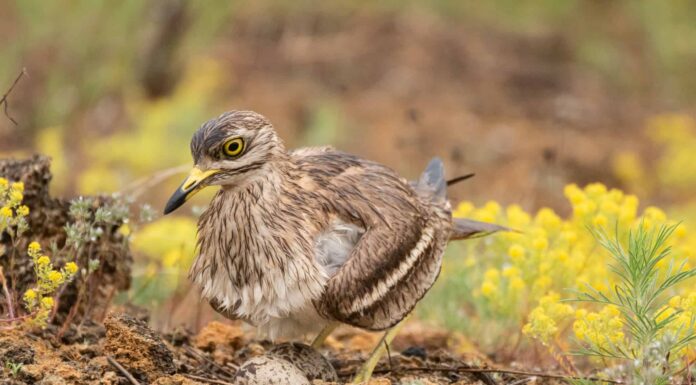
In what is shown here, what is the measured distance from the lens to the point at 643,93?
1420 centimetres

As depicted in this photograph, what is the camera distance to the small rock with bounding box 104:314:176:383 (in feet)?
14.1

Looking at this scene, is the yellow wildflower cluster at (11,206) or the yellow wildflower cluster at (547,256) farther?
the yellow wildflower cluster at (547,256)

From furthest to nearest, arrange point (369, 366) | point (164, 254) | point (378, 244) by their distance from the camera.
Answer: point (164, 254) < point (369, 366) < point (378, 244)

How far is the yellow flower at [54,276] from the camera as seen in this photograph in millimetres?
4188

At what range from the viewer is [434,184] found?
555 centimetres

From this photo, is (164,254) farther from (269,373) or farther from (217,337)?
(269,373)

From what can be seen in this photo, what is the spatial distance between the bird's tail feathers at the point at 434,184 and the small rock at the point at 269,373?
1.40 m

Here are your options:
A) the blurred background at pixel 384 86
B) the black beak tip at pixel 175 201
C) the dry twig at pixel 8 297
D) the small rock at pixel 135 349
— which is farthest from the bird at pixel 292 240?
the blurred background at pixel 384 86

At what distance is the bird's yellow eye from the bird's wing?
494mm

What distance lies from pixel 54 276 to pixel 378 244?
1303 mm

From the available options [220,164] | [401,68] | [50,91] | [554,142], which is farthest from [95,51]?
[220,164]

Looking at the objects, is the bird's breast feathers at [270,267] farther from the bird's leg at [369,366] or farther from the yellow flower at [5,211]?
the yellow flower at [5,211]

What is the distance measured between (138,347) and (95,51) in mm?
7488

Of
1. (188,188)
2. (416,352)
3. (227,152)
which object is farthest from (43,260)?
(416,352)
